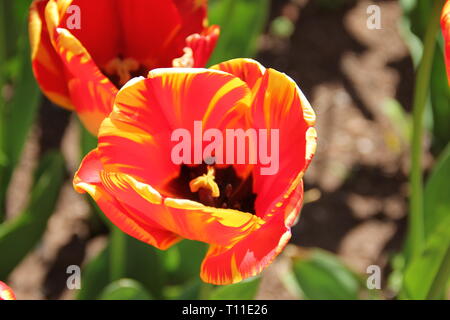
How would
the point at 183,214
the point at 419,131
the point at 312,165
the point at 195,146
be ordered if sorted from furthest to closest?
the point at 312,165 < the point at 419,131 < the point at 195,146 < the point at 183,214

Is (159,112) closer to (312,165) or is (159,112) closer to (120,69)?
(120,69)

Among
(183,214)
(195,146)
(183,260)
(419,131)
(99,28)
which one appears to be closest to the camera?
(183,214)

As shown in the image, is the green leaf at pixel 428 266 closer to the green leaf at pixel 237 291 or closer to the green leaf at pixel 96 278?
the green leaf at pixel 237 291

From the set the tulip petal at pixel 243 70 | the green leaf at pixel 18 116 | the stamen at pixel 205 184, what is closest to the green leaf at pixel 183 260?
the green leaf at pixel 18 116

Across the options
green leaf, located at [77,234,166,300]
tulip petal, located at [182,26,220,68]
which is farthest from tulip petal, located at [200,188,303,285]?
green leaf, located at [77,234,166,300]

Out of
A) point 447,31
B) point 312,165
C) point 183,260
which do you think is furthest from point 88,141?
point 312,165
